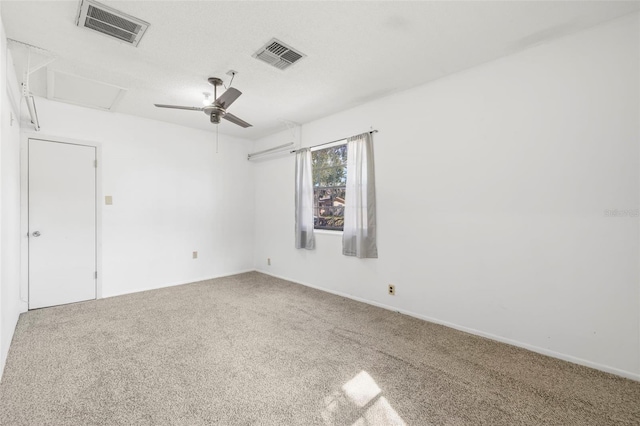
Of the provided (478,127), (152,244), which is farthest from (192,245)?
(478,127)

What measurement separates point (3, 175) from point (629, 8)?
4.95m

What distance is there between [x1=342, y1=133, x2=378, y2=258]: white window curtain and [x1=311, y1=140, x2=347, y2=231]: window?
1.19ft

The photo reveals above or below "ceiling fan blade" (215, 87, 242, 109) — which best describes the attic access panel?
above

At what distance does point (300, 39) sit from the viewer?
236 centimetres

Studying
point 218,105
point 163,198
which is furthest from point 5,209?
point 163,198

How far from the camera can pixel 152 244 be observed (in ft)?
14.5

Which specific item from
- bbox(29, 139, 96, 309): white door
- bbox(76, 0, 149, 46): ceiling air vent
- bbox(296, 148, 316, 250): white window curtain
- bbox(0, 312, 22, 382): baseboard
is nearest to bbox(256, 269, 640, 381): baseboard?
bbox(296, 148, 316, 250): white window curtain

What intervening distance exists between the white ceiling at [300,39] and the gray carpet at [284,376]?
2671mm

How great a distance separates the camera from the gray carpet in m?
1.71

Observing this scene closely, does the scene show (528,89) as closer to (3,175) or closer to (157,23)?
(157,23)

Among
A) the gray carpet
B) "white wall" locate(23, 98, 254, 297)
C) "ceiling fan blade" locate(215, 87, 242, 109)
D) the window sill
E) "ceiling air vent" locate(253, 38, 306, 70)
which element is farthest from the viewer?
the window sill

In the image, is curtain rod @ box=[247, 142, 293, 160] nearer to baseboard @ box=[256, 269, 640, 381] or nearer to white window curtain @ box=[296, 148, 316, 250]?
white window curtain @ box=[296, 148, 316, 250]

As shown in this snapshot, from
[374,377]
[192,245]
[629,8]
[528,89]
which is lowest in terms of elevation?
[374,377]

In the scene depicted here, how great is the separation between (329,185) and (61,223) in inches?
143
